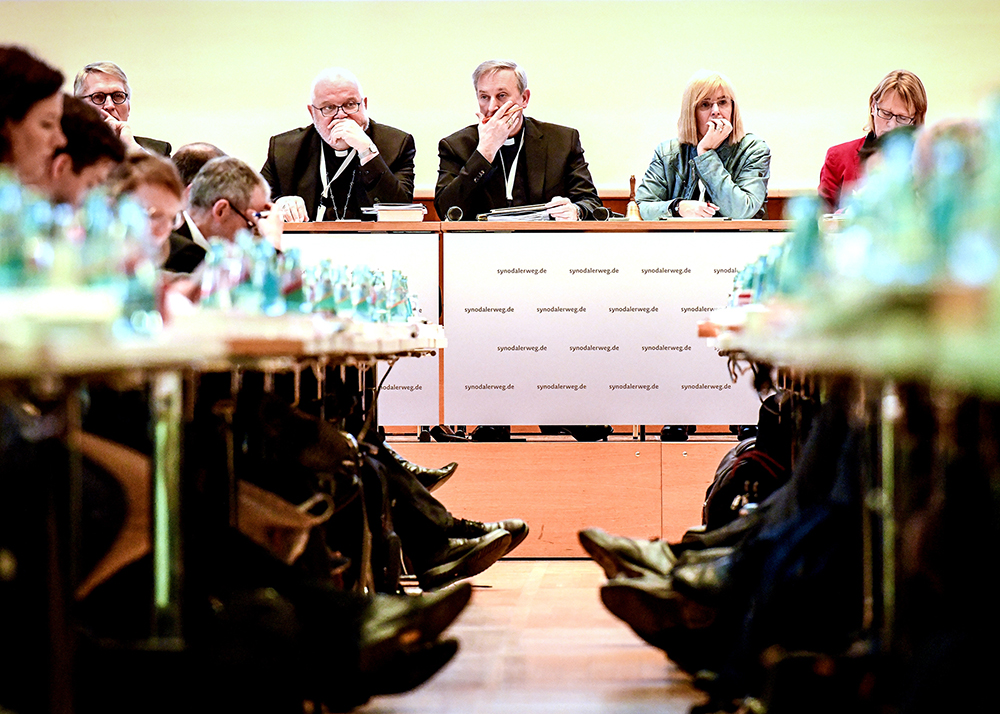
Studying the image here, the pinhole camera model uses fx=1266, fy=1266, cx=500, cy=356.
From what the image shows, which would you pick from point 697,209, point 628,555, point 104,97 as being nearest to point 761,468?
point 628,555

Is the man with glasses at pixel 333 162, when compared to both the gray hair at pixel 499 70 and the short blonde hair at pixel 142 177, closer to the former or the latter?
the gray hair at pixel 499 70

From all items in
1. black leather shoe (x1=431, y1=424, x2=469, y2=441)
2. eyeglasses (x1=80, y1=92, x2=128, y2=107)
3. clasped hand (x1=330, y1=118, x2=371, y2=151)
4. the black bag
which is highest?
eyeglasses (x1=80, y1=92, x2=128, y2=107)

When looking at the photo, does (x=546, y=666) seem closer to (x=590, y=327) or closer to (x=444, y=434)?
(x=444, y=434)

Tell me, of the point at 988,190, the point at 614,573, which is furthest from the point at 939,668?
the point at 614,573

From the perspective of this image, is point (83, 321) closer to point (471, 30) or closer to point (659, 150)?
point (659, 150)

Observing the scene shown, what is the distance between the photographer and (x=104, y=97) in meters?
4.72

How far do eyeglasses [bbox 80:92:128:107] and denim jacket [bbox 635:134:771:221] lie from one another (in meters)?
2.03

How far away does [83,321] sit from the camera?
1.32 m

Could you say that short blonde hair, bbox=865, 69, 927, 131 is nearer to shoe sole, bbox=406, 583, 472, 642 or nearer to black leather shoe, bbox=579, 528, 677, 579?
black leather shoe, bbox=579, 528, 677, 579

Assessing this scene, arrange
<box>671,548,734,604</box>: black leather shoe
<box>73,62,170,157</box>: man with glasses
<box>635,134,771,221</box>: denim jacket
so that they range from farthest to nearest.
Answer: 1. <box>635,134,771,221</box>: denim jacket
2. <box>73,62,170,157</box>: man with glasses
3. <box>671,548,734,604</box>: black leather shoe

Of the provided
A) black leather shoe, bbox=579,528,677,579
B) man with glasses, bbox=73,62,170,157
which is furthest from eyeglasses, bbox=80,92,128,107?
black leather shoe, bbox=579,528,677,579

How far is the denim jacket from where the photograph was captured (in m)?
4.86

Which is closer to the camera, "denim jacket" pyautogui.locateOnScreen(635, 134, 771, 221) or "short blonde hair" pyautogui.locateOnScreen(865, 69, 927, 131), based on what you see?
"short blonde hair" pyautogui.locateOnScreen(865, 69, 927, 131)

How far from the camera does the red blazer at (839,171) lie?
198 inches
